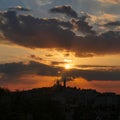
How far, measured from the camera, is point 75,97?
500 ft

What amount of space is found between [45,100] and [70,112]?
49.7 feet

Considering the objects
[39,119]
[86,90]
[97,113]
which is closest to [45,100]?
[39,119]

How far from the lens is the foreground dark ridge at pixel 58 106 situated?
3322 inches

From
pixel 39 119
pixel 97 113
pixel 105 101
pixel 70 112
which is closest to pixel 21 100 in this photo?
pixel 39 119

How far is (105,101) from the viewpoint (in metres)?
143

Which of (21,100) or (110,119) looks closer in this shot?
(21,100)

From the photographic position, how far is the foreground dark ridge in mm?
84375

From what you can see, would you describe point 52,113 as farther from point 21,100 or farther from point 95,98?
point 95,98

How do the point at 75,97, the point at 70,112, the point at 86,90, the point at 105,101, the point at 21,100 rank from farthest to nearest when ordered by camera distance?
the point at 86,90 < the point at 75,97 < the point at 105,101 < the point at 70,112 < the point at 21,100

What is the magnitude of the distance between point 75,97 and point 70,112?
40488mm

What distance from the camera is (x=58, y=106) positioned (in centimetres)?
9656

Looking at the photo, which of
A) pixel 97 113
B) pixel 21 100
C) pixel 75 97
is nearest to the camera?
pixel 21 100

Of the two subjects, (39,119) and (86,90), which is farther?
(86,90)

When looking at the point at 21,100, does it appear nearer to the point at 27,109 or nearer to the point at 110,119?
the point at 27,109
